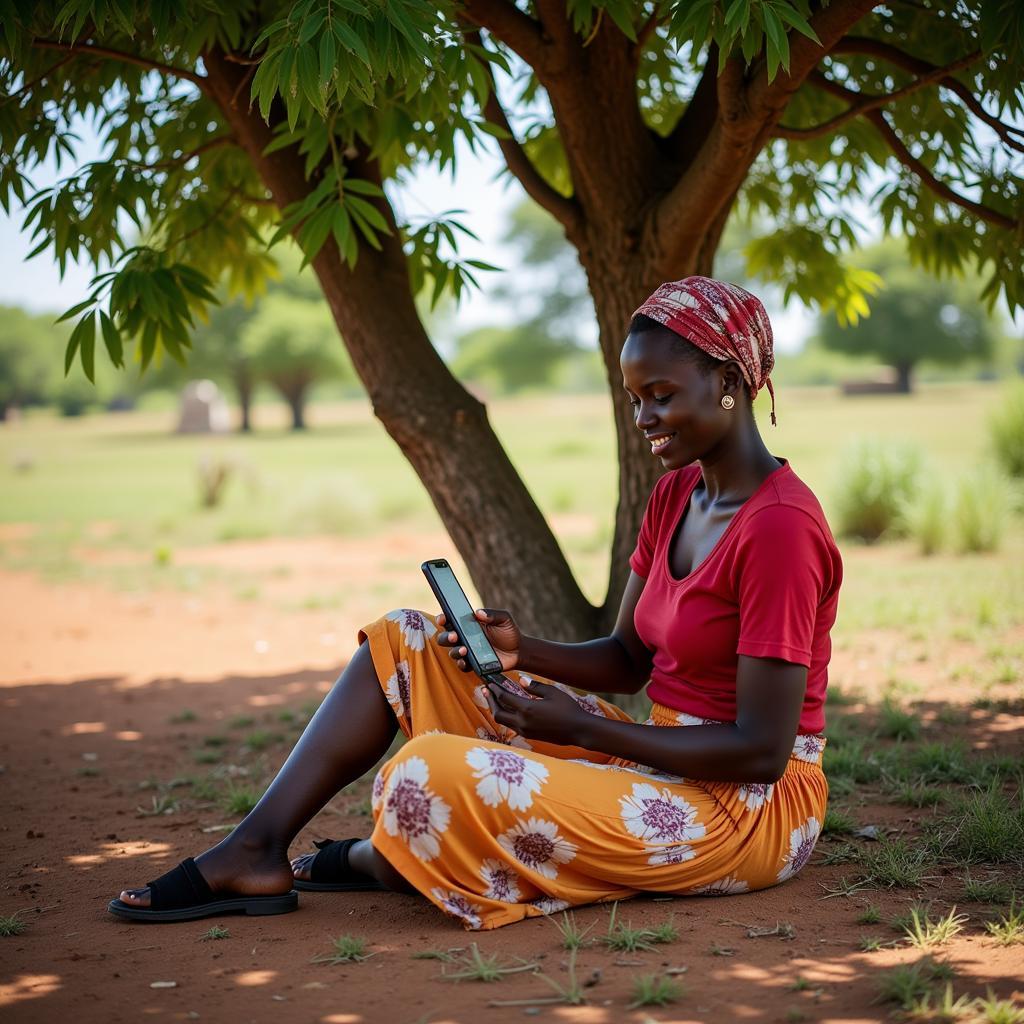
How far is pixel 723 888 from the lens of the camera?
10.4 ft

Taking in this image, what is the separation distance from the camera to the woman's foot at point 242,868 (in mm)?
3154

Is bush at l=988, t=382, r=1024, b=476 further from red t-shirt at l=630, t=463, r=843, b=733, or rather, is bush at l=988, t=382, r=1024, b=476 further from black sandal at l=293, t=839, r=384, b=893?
black sandal at l=293, t=839, r=384, b=893

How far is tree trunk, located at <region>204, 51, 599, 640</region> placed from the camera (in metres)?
5.01

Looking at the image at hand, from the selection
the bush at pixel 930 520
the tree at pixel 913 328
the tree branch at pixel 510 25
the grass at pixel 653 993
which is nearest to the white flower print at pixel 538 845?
the grass at pixel 653 993

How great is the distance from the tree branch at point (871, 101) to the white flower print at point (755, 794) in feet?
8.44

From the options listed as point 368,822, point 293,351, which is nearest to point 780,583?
point 368,822

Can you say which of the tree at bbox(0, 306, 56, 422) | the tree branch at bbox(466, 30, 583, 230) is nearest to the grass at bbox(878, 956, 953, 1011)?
the tree branch at bbox(466, 30, 583, 230)

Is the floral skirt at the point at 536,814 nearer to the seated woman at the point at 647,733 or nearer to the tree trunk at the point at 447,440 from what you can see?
the seated woman at the point at 647,733

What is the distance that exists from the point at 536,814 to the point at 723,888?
0.71 m

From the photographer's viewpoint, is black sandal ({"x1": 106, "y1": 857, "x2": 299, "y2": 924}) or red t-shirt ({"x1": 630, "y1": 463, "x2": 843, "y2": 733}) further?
black sandal ({"x1": 106, "y1": 857, "x2": 299, "y2": 924})

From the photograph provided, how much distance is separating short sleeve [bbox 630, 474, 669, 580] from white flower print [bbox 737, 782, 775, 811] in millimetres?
724

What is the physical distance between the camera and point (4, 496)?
2319 cm

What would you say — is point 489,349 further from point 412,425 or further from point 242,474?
point 412,425

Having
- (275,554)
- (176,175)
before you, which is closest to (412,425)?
(176,175)
